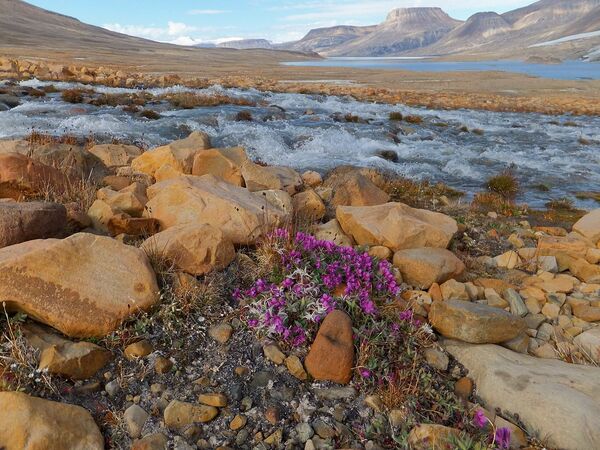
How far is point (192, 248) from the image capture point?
4.91m

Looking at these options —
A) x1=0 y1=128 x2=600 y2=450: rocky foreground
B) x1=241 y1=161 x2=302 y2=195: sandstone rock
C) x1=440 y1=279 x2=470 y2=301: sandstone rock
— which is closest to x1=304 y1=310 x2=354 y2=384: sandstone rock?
x1=0 y1=128 x2=600 y2=450: rocky foreground

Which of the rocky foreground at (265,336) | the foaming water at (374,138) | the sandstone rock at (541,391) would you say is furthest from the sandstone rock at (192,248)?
the foaming water at (374,138)

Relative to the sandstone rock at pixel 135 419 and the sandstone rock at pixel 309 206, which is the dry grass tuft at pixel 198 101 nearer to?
the sandstone rock at pixel 309 206

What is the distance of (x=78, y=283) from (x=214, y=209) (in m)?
2.06

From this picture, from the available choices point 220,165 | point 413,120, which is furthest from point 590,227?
point 413,120

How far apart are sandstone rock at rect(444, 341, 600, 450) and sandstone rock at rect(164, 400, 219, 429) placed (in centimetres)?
228

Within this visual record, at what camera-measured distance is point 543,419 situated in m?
3.58

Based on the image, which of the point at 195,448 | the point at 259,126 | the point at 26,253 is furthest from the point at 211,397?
the point at 259,126

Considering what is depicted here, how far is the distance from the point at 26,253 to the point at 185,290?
1.39m

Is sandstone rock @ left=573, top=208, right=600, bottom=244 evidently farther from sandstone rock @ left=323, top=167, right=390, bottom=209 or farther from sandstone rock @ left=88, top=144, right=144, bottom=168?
sandstone rock @ left=88, top=144, right=144, bottom=168

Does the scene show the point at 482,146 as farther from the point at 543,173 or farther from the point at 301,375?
the point at 301,375

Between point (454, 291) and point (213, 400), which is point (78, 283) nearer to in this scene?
point (213, 400)

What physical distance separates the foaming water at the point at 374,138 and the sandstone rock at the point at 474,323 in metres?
8.52

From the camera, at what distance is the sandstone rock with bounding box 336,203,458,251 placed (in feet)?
20.3
